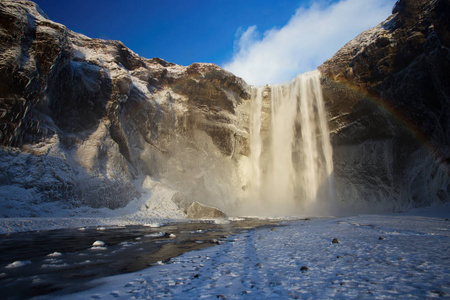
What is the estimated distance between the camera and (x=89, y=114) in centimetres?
1947

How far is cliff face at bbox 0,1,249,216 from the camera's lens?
13.4 metres

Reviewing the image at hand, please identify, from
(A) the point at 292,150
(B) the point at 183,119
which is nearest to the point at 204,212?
(B) the point at 183,119

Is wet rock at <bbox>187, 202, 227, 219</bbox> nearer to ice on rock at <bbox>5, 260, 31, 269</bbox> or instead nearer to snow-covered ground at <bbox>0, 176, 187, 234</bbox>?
snow-covered ground at <bbox>0, 176, 187, 234</bbox>

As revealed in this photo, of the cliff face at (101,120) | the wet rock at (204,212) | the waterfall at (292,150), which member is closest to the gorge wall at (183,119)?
the cliff face at (101,120)

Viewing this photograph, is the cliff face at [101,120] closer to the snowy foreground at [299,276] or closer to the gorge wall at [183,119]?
the gorge wall at [183,119]

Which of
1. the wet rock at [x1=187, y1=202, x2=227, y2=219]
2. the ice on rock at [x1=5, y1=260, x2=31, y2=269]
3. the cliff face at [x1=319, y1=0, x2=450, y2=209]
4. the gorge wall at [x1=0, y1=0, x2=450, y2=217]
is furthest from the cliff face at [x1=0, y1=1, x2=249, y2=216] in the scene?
the cliff face at [x1=319, y1=0, x2=450, y2=209]

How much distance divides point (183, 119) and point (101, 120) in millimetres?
9198

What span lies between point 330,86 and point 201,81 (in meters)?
13.5

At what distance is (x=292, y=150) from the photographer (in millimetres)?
28062

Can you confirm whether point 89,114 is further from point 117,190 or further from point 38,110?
point 117,190

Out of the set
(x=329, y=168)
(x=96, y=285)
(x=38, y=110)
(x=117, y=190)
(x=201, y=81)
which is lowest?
(x=96, y=285)

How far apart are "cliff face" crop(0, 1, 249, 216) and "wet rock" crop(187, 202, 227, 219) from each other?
290 centimetres

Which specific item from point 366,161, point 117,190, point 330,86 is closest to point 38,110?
point 117,190

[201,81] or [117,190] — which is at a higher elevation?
[201,81]
